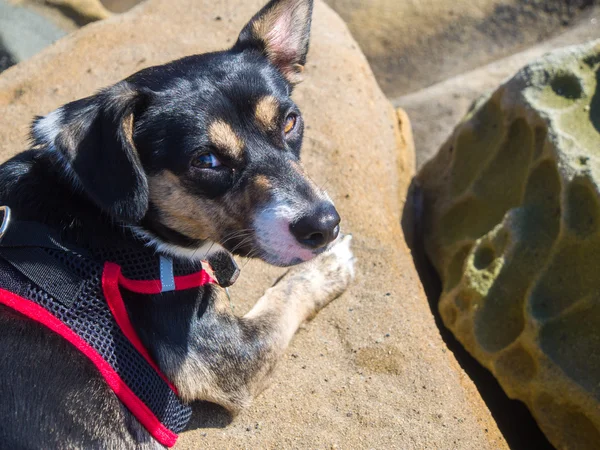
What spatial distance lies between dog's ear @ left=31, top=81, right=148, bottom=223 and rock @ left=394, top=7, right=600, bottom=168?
16.0ft

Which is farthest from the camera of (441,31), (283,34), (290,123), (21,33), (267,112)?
(441,31)

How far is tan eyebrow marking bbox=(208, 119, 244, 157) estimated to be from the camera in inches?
128

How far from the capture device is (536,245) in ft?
15.2

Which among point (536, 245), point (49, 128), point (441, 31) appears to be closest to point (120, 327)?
point (49, 128)

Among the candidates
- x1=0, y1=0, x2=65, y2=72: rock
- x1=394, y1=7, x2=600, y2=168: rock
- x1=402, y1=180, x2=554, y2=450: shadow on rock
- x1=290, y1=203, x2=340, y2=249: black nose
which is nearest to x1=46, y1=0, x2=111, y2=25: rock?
x1=0, y1=0, x2=65, y2=72: rock

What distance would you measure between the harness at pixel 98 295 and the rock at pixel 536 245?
2499 mm

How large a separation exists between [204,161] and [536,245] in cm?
269

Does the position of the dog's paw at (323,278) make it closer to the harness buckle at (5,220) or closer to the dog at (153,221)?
the dog at (153,221)

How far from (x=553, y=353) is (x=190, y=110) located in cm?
291

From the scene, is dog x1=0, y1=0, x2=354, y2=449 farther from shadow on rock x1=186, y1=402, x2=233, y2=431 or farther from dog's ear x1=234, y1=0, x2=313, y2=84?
dog's ear x1=234, y1=0, x2=313, y2=84

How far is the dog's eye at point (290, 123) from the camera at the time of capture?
3.57 metres

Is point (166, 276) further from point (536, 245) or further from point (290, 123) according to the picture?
point (536, 245)

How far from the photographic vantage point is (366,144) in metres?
5.62

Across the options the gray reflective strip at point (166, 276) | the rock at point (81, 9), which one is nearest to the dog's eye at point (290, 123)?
the gray reflective strip at point (166, 276)
